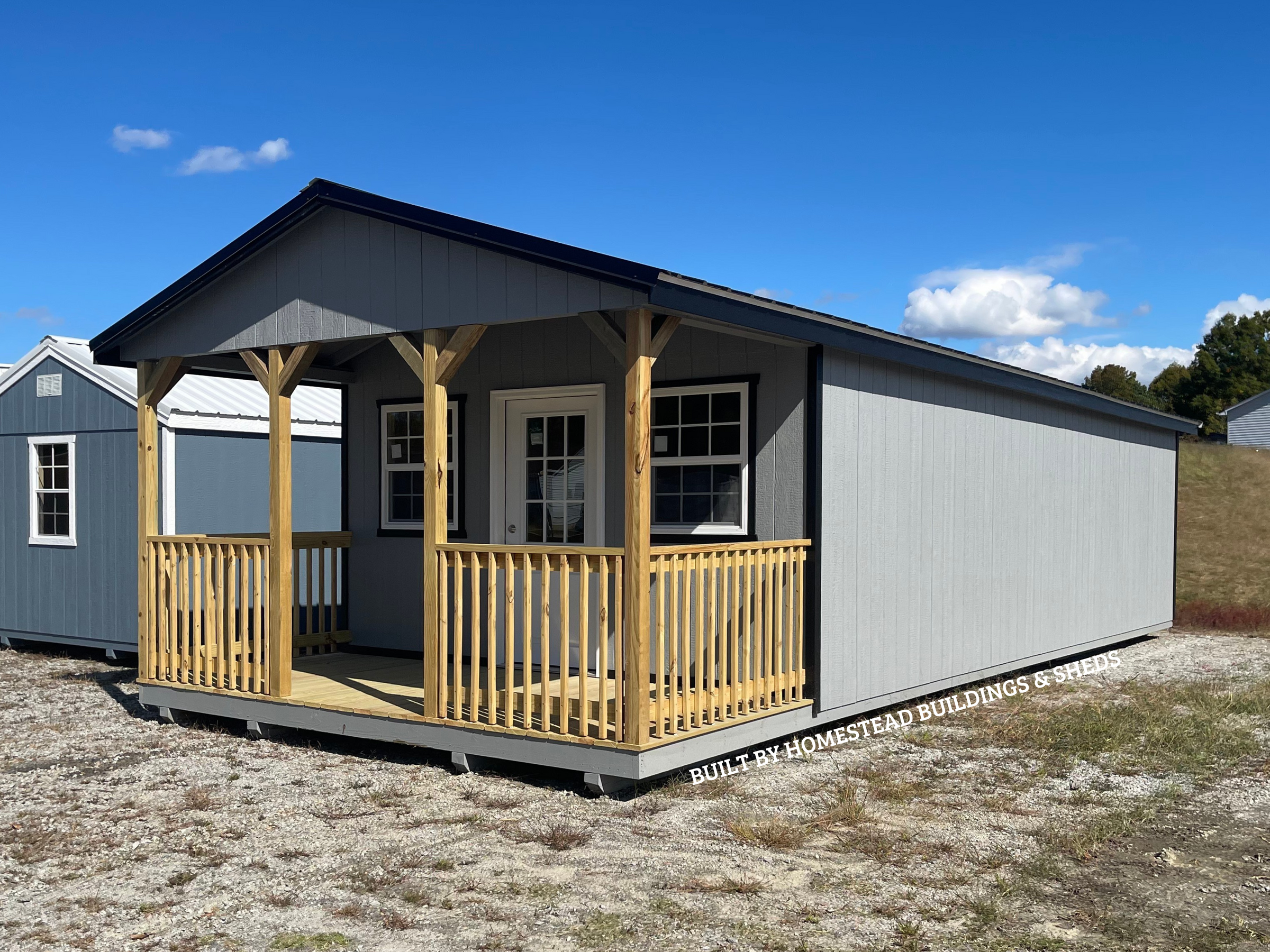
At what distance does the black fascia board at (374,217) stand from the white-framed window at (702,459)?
1821mm

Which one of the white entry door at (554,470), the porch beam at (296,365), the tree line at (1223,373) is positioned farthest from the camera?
the tree line at (1223,373)

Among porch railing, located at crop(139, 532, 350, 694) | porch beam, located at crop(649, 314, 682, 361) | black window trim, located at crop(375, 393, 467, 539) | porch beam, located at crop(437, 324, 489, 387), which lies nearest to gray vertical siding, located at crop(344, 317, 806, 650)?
black window trim, located at crop(375, 393, 467, 539)

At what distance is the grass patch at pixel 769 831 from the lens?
16.1ft

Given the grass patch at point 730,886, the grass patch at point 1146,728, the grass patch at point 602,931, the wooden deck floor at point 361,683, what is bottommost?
the grass patch at point 1146,728

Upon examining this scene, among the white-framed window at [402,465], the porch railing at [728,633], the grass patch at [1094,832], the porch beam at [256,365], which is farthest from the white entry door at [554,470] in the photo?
the grass patch at [1094,832]

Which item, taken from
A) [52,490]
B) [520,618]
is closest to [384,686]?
[520,618]

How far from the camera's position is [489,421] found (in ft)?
27.9

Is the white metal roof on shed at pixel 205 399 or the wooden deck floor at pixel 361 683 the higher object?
the white metal roof on shed at pixel 205 399

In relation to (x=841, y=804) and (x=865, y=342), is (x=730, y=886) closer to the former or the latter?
(x=841, y=804)

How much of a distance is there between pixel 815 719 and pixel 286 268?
4306mm

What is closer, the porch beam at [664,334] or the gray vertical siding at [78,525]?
the porch beam at [664,334]

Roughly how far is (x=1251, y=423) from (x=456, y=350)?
44.7 metres

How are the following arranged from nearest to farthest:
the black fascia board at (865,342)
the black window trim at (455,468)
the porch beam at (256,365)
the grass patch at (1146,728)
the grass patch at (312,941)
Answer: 1. the grass patch at (312,941)
2. the black fascia board at (865,342)
3. the grass patch at (1146,728)
4. the porch beam at (256,365)
5. the black window trim at (455,468)

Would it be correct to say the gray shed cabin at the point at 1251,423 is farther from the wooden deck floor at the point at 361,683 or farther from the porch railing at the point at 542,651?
the porch railing at the point at 542,651
